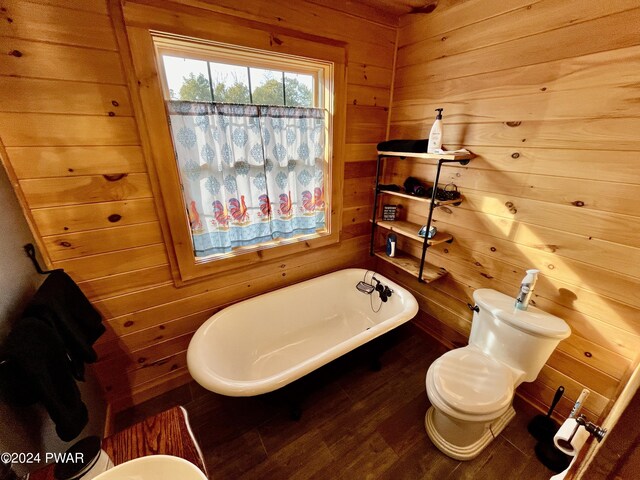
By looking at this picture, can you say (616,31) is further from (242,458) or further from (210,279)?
(242,458)

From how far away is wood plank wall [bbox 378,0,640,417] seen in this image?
1.08 m

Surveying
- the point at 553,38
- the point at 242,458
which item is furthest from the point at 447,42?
the point at 242,458

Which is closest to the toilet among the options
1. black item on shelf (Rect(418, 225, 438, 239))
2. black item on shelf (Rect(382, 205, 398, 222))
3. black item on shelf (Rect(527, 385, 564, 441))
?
black item on shelf (Rect(527, 385, 564, 441))

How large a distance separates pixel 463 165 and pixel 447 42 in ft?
2.46

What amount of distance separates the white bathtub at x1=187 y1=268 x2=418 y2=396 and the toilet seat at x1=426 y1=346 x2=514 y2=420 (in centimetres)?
35

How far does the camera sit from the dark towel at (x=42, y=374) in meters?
0.77

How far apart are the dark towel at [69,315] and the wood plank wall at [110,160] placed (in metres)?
0.22

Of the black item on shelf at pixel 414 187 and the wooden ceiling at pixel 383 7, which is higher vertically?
the wooden ceiling at pixel 383 7

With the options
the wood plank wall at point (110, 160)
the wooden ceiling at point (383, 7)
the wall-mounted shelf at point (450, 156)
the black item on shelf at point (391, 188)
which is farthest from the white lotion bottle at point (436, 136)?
the wooden ceiling at point (383, 7)

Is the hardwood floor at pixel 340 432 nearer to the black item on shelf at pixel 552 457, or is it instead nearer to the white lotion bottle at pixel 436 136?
the black item on shelf at pixel 552 457

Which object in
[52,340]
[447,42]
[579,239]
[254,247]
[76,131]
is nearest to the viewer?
[52,340]

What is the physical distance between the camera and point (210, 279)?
1674mm

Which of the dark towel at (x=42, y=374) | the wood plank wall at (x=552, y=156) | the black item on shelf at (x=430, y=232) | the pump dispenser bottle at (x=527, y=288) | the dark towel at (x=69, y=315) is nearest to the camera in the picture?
the dark towel at (x=42, y=374)

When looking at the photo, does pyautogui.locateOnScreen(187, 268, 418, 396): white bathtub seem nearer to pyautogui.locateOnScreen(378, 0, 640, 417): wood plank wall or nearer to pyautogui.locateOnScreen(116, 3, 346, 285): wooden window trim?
pyautogui.locateOnScreen(116, 3, 346, 285): wooden window trim
